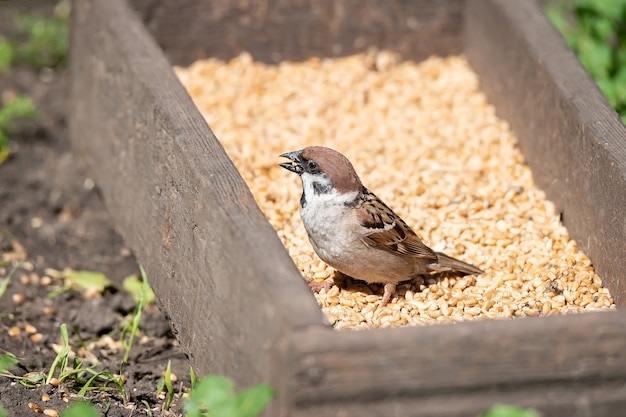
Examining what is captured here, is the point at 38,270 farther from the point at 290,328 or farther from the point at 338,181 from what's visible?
the point at 290,328

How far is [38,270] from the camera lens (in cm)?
529

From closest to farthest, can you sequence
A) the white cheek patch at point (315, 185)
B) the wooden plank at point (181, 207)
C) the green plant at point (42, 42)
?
the wooden plank at point (181, 207)
the white cheek patch at point (315, 185)
the green plant at point (42, 42)

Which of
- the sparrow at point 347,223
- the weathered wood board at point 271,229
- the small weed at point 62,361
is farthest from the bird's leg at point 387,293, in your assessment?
the small weed at point 62,361

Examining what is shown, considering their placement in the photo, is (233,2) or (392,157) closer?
(392,157)

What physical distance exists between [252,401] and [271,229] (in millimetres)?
675

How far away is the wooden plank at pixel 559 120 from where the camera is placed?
13.4 ft

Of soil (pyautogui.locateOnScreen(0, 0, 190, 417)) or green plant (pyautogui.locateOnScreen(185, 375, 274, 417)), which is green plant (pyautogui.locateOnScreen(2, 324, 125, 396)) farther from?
green plant (pyautogui.locateOnScreen(185, 375, 274, 417))

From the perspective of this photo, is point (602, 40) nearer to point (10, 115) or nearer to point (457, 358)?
point (10, 115)

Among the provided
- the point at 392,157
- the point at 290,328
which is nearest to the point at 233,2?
the point at 392,157

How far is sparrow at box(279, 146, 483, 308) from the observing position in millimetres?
3979

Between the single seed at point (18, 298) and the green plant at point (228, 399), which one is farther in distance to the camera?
the single seed at point (18, 298)

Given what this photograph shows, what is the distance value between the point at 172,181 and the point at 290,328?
1413mm

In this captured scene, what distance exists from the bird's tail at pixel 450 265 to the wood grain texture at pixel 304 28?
2501 mm

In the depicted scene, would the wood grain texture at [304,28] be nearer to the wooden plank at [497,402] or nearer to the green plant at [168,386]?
the green plant at [168,386]
